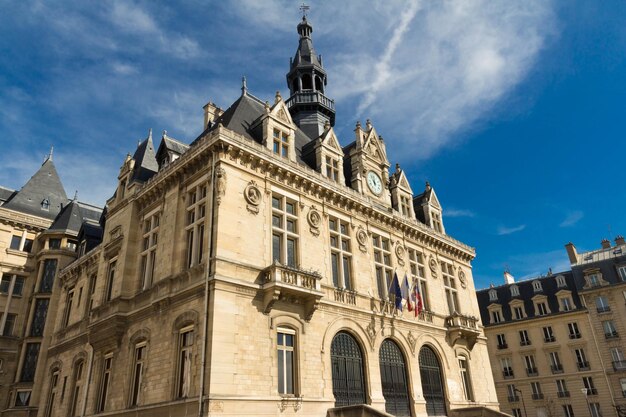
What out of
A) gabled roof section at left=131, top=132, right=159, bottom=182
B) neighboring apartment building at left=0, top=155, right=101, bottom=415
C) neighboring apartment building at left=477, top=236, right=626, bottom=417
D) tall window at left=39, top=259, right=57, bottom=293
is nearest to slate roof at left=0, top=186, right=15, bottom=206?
neighboring apartment building at left=0, top=155, right=101, bottom=415

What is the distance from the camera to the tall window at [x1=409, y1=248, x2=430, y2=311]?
89.8ft

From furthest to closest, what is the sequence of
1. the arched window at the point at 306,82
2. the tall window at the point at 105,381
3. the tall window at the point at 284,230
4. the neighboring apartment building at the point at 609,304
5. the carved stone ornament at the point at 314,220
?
the neighboring apartment building at the point at 609,304 → the arched window at the point at 306,82 → the carved stone ornament at the point at 314,220 → the tall window at the point at 105,381 → the tall window at the point at 284,230

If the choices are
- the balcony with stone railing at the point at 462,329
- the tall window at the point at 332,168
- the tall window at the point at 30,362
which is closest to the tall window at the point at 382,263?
the tall window at the point at 332,168

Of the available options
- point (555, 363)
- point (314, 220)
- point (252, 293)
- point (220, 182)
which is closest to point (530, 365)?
point (555, 363)

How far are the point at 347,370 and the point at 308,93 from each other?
20.1m

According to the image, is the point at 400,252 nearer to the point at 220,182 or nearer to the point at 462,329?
the point at 462,329

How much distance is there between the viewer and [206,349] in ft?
51.6

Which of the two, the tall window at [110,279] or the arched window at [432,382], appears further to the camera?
the arched window at [432,382]

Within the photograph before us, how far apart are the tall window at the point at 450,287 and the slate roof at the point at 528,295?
2309cm

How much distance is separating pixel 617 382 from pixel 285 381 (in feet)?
130

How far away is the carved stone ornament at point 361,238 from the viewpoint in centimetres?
2420

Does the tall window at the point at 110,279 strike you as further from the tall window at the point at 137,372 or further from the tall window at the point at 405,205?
the tall window at the point at 405,205

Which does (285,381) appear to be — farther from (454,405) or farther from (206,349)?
(454,405)

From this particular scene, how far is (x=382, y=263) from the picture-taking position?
25.1 m
